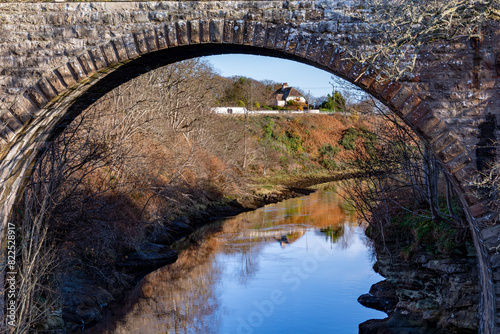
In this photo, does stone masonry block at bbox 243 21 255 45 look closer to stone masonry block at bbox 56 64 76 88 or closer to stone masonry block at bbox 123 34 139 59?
stone masonry block at bbox 123 34 139 59

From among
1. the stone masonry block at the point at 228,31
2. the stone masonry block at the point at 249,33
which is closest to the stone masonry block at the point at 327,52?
the stone masonry block at the point at 249,33

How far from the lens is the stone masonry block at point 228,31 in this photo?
5438 millimetres

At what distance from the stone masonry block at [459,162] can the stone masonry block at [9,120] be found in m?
4.56

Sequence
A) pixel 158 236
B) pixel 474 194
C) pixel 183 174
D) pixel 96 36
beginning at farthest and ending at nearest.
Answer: pixel 183 174 < pixel 158 236 < pixel 96 36 < pixel 474 194

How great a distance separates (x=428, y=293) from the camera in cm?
846

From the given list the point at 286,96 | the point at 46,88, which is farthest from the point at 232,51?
the point at 286,96

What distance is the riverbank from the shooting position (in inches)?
350

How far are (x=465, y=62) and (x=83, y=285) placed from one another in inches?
307

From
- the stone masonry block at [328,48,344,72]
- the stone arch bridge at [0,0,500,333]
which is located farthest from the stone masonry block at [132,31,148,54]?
the stone masonry block at [328,48,344,72]

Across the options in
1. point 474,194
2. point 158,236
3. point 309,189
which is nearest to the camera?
point 474,194

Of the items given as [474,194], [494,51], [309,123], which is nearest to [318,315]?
[474,194]

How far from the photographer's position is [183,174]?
17.8 m

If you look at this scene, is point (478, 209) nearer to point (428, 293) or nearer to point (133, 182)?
point (428, 293)

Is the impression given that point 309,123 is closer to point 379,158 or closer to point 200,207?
point 200,207
